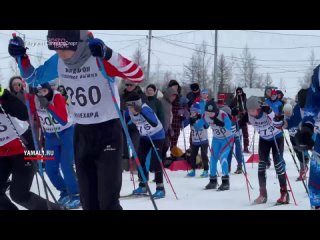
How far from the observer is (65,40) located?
3.77 meters

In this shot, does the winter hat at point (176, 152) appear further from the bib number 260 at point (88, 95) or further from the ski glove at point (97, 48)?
the ski glove at point (97, 48)

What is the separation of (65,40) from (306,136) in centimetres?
189

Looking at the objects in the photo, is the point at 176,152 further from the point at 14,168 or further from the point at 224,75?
the point at 224,75

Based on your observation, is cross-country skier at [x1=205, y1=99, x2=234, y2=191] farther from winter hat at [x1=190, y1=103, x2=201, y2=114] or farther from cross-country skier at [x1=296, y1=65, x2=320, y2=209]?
cross-country skier at [x1=296, y1=65, x2=320, y2=209]

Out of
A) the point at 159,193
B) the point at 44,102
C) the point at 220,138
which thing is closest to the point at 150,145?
the point at 159,193

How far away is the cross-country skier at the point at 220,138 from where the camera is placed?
8.33 meters

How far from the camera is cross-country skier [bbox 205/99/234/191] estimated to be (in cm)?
833

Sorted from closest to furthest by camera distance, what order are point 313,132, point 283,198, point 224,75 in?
point 313,132 → point 283,198 → point 224,75

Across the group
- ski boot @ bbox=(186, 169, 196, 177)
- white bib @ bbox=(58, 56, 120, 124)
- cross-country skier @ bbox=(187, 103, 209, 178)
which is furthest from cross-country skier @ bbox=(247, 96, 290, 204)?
white bib @ bbox=(58, 56, 120, 124)

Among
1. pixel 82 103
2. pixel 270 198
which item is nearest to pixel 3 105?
pixel 82 103

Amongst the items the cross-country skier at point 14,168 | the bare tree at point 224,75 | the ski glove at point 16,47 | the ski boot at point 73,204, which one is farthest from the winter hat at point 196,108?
the bare tree at point 224,75

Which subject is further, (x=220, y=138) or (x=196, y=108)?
(x=196, y=108)

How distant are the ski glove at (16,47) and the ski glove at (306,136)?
2272mm
